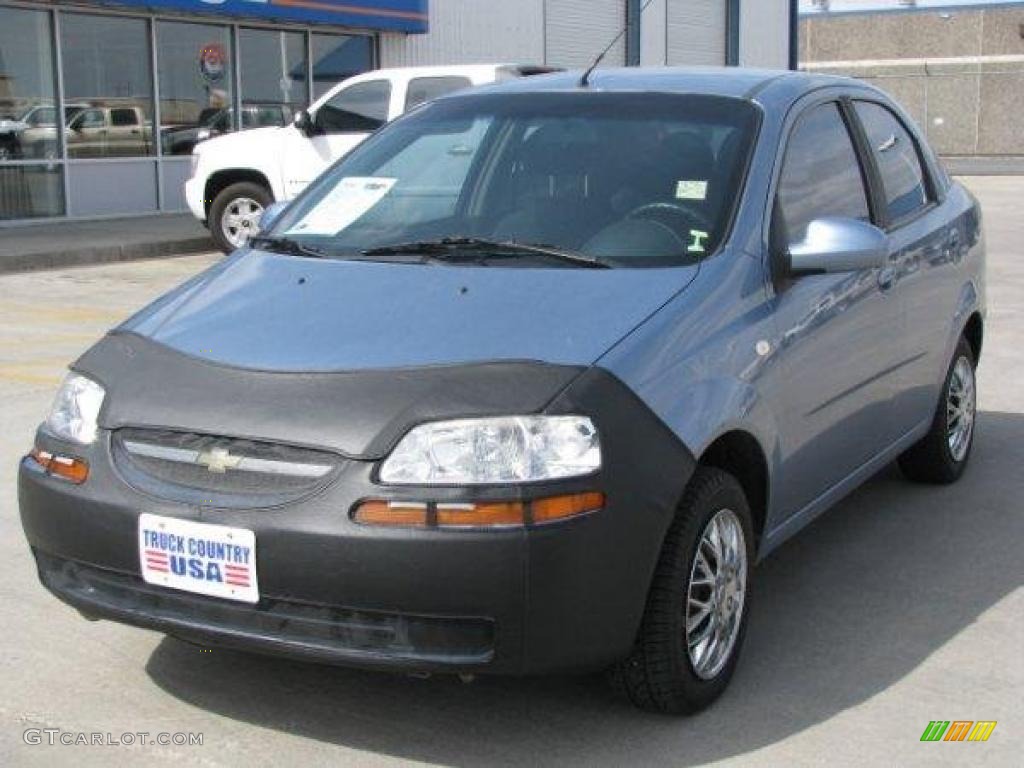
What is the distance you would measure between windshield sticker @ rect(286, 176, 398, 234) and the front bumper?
1360 millimetres

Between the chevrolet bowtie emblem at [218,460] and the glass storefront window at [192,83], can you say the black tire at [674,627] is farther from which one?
the glass storefront window at [192,83]

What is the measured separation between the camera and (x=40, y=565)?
12.1 ft

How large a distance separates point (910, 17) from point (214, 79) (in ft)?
108

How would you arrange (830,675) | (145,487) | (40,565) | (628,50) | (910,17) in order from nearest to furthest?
(145,487) → (40,565) → (830,675) → (628,50) → (910,17)

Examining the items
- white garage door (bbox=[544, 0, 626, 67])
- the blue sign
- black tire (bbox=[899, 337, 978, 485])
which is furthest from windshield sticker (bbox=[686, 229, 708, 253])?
white garage door (bbox=[544, 0, 626, 67])

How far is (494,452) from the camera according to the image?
126 inches

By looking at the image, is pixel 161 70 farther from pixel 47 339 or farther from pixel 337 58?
pixel 47 339

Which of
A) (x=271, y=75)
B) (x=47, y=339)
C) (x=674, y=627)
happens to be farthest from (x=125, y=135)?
(x=674, y=627)

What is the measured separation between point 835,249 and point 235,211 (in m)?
11.5

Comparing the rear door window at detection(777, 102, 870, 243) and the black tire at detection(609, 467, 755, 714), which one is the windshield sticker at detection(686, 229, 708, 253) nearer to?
the rear door window at detection(777, 102, 870, 243)

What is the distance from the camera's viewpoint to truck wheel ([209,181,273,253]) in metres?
14.7

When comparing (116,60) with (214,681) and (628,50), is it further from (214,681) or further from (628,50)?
(214,681)

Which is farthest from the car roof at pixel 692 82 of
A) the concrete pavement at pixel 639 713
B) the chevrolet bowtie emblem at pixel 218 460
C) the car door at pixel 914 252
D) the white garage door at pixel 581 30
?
the white garage door at pixel 581 30

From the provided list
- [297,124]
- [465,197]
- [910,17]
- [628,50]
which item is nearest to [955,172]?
[628,50]
